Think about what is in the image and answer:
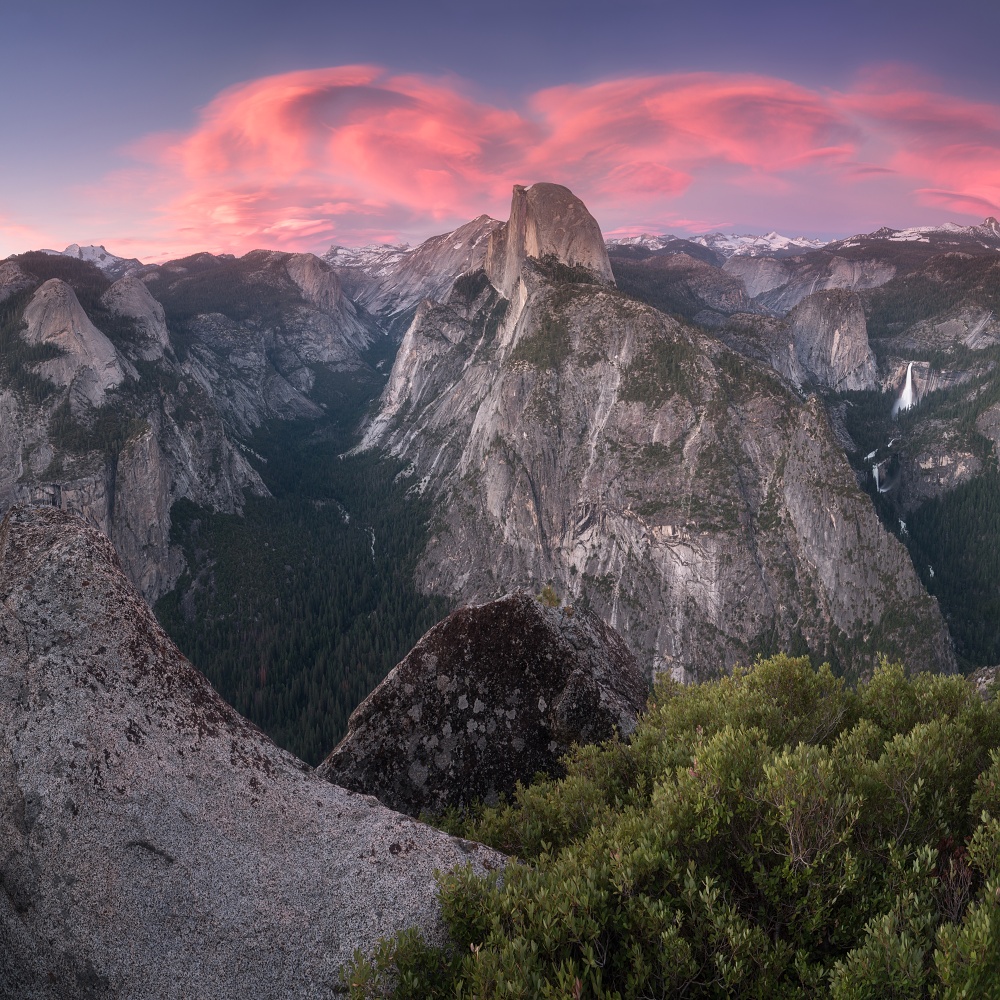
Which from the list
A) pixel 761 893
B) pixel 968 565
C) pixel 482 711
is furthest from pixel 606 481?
pixel 761 893

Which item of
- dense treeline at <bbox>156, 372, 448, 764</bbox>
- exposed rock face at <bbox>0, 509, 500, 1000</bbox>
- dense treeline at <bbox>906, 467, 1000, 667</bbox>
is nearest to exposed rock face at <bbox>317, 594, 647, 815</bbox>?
exposed rock face at <bbox>0, 509, 500, 1000</bbox>

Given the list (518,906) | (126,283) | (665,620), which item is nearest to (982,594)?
(665,620)

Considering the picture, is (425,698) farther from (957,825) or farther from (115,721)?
(957,825)

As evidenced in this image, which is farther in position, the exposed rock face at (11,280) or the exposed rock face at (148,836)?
the exposed rock face at (11,280)

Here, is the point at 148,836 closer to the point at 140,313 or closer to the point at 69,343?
the point at 69,343

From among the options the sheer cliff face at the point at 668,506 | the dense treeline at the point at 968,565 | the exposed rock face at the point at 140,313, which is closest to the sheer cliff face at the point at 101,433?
the exposed rock face at the point at 140,313

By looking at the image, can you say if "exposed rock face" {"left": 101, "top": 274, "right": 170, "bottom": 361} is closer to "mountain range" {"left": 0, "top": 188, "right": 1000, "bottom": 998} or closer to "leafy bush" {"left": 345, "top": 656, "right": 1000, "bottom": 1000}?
"mountain range" {"left": 0, "top": 188, "right": 1000, "bottom": 998}

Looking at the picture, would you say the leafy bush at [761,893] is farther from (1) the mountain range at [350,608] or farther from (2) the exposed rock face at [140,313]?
(2) the exposed rock face at [140,313]
